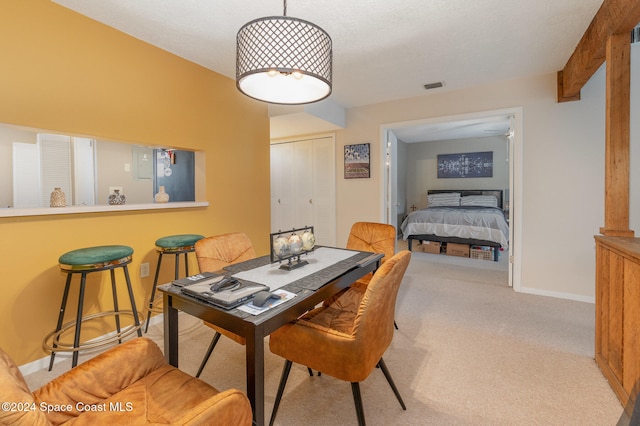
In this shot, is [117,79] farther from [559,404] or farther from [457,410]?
[559,404]

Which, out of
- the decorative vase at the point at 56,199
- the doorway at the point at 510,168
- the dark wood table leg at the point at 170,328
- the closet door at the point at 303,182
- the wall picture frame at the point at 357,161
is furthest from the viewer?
the closet door at the point at 303,182

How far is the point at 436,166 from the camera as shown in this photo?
7.40m

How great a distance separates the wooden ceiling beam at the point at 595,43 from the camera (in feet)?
5.79

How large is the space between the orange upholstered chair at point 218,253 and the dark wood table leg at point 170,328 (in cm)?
29

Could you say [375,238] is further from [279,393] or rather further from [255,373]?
[255,373]

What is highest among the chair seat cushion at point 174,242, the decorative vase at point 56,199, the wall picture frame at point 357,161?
the wall picture frame at point 357,161

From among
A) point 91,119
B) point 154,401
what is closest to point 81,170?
point 91,119

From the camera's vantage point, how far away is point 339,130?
4539 millimetres

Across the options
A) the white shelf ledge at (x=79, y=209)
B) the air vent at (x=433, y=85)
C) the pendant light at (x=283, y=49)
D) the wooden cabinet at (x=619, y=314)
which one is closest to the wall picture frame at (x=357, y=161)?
the air vent at (x=433, y=85)

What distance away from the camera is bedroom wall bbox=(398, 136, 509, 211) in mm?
6715

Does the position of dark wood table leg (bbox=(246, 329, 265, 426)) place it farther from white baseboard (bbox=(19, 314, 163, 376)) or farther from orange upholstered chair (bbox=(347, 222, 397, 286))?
white baseboard (bbox=(19, 314, 163, 376))

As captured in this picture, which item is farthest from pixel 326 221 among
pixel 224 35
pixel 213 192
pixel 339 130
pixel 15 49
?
pixel 15 49

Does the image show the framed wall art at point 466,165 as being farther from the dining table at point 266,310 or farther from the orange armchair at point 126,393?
the orange armchair at point 126,393

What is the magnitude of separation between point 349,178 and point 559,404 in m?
3.39
